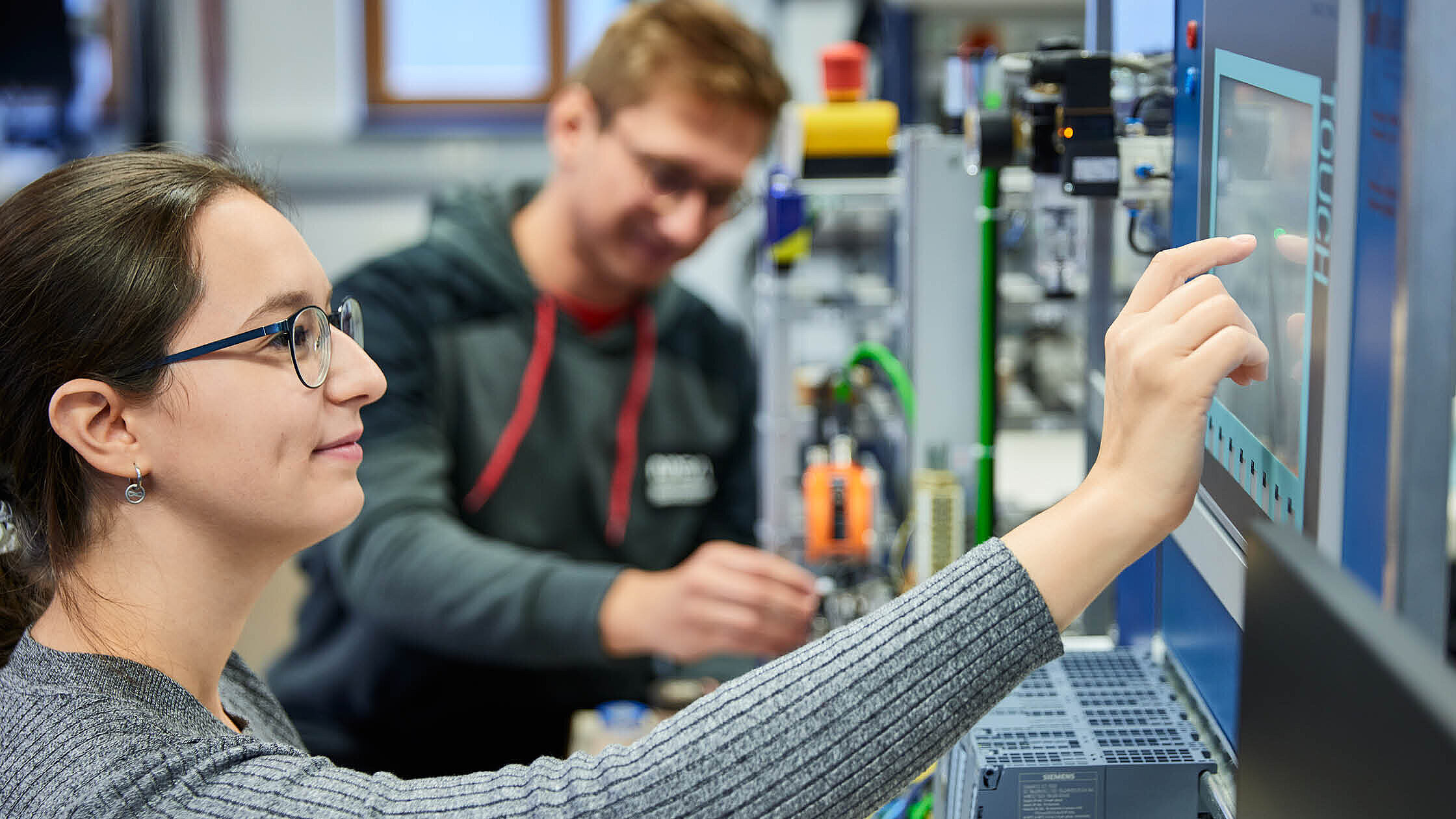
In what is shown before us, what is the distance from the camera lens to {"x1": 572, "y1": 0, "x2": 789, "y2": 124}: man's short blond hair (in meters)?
1.88

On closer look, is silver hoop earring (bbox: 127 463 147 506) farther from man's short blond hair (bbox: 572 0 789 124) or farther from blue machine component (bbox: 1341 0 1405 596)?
man's short blond hair (bbox: 572 0 789 124)

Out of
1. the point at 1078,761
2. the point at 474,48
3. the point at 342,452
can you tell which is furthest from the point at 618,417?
the point at 474,48

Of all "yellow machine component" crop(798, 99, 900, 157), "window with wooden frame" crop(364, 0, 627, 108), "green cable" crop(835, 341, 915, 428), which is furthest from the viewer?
"window with wooden frame" crop(364, 0, 627, 108)

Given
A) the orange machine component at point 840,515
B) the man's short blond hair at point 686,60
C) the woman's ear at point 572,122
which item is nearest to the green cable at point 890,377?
the orange machine component at point 840,515

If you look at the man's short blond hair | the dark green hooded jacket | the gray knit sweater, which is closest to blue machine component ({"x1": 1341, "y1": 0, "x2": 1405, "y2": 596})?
the gray knit sweater

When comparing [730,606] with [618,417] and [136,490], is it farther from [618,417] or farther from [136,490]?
[136,490]

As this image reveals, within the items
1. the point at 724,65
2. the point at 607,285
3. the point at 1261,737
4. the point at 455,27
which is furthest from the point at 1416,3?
the point at 455,27

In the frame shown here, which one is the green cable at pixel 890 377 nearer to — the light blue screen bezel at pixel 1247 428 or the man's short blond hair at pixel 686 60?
the man's short blond hair at pixel 686 60

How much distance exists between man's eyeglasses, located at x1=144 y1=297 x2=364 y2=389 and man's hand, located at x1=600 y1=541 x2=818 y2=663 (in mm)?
700

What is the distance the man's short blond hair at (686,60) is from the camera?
1.88 meters

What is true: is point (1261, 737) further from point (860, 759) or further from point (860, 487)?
point (860, 487)

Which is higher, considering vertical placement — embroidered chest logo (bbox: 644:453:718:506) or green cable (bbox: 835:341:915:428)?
green cable (bbox: 835:341:915:428)

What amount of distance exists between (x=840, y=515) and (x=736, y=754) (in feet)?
3.59

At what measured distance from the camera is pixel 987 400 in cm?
150
